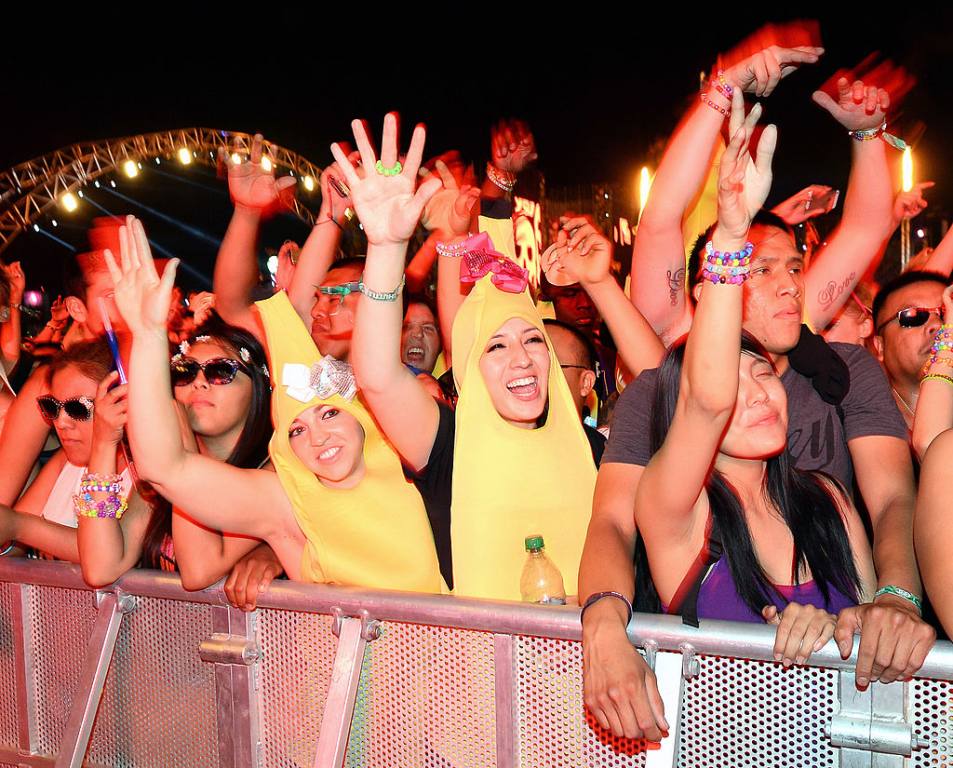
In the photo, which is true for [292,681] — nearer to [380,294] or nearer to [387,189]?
[380,294]

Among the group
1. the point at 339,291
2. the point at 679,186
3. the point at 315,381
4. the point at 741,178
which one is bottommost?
the point at 315,381

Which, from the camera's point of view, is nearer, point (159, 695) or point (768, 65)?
point (159, 695)

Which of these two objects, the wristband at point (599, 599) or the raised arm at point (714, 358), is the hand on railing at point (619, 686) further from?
the raised arm at point (714, 358)

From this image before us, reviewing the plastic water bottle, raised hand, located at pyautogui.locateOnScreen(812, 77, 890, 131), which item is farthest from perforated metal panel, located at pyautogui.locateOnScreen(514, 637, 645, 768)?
raised hand, located at pyautogui.locateOnScreen(812, 77, 890, 131)

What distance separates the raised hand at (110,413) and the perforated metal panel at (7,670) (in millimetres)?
668

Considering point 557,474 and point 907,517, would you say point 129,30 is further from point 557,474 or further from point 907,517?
point 907,517

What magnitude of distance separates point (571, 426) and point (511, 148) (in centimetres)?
173

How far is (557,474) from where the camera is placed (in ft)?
9.32

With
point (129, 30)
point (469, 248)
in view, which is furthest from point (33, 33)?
point (469, 248)

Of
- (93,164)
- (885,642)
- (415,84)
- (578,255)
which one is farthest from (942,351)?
(93,164)

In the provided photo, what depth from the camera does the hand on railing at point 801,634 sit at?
195 centimetres

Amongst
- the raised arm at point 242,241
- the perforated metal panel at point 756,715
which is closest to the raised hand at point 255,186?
the raised arm at point 242,241

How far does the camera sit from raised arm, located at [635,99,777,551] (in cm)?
204

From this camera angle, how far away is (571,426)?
118 inches
